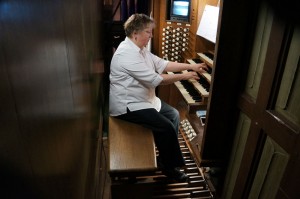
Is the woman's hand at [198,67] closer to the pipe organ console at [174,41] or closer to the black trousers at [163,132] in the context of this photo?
the pipe organ console at [174,41]

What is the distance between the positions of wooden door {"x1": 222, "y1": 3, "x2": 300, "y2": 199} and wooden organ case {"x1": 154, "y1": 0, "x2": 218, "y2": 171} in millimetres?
1104

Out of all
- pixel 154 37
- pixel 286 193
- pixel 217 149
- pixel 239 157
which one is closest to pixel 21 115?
pixel 286 193

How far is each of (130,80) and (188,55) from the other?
1.41m

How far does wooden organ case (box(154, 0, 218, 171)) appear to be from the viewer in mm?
3025

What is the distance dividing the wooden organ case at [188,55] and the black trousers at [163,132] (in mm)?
396

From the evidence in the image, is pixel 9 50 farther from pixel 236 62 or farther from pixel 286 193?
pixel 236 62

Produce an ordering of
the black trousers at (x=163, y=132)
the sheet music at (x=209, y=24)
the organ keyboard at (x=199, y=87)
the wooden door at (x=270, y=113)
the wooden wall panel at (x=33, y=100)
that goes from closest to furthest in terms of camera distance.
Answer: the wooden wall panel at (x=33, y=100), the wooden door at (x=270, y=113), the black trousers at (x=163, y=132), the organ keyboard at (x=199, y=87), the sheet music at (x=209, y=24)

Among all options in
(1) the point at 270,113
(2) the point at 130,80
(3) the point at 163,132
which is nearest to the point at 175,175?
(3) the point at 163,132

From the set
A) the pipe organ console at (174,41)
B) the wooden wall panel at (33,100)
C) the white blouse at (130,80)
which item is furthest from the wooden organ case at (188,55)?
the wooden wall panel at (33,100)

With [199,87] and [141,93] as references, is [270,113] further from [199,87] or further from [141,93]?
[199,87]

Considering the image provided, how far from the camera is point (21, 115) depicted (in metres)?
0.48

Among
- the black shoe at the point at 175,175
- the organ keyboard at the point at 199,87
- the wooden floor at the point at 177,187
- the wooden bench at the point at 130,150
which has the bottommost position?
the wooden floor at the point at 177,187

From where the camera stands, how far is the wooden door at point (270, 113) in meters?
1.22

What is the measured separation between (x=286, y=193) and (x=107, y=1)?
14.7 ft
